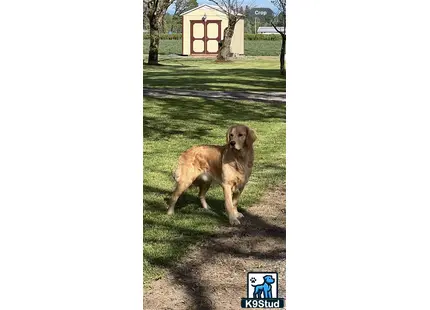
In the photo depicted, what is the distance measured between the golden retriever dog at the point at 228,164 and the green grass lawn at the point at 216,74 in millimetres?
369

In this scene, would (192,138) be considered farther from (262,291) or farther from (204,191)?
(262,291)

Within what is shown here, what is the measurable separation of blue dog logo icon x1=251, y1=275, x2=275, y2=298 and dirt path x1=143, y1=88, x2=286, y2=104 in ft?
3.36

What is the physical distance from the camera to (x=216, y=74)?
6.35m

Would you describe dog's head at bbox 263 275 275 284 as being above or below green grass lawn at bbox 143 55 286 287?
below

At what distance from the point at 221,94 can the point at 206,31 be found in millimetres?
508

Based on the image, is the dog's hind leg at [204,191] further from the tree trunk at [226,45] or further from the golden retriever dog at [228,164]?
the tree trunk at [226,45]

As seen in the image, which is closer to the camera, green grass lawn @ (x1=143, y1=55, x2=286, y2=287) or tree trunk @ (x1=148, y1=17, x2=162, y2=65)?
green grass lawn @ (x1=143, y1=55, x2=286, y2=287)

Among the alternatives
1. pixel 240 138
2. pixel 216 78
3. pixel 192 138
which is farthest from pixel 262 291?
pixel 216 78

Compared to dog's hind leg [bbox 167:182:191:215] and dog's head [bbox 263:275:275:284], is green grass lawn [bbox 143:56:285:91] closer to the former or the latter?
dog's hind leg [bbox 167:182:191:215]

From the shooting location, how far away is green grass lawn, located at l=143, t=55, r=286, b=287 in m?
5.72

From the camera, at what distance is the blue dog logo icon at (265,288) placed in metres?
5.52

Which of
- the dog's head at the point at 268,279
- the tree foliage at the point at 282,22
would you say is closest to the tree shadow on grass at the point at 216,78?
the tree foliage at the point at 282,22

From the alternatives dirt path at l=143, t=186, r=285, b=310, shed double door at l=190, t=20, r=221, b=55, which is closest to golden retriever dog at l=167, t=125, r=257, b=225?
dirt path at l=143, t=186, r=285, b=310
